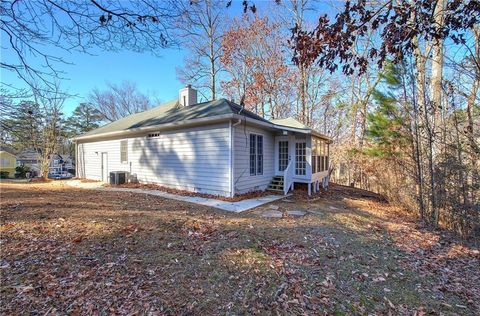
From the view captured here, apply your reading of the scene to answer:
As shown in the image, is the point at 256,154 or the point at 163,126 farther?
the point at 163,126

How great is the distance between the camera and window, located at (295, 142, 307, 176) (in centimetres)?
1062

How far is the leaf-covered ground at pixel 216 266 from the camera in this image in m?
2.65

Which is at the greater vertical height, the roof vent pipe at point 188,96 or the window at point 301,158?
the roof vent pipe at point 188,96

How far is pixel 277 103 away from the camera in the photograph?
2069cm

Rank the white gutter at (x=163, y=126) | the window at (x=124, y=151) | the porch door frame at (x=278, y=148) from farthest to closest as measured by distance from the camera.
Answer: the window at (x=124, y=151) → the porch door frame at (x=278, y=148) → the white gutter at (x=163, y=126)

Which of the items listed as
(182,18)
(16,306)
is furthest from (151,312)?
(182,18)

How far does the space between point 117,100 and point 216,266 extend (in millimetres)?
32228

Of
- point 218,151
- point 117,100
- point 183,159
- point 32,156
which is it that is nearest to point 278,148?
point 218,151

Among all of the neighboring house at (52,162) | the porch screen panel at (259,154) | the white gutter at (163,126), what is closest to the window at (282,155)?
the porch screen panel at (259,154)

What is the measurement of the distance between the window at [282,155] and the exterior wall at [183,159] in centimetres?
347

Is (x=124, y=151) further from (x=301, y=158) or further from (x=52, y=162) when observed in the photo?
(x=52, y=162)

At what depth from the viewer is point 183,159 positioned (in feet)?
32.1

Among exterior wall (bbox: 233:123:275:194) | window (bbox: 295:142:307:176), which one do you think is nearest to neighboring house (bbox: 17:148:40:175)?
exterior wall (bbox: 233:123:275:194)

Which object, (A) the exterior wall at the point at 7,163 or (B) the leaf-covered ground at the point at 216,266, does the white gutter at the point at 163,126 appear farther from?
(A) the exterior wall at the point at 7,163
